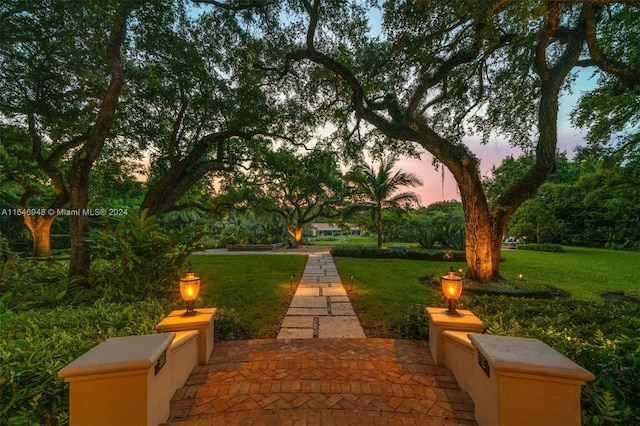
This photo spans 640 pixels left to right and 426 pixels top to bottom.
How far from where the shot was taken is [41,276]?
5875mm

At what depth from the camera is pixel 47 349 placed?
2.49 m

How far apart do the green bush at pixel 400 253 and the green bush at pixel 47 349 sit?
34.1 feet

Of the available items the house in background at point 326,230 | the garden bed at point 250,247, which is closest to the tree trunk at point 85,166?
the garden bed at point 250,247

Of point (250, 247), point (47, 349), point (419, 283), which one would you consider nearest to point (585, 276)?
point (419, 283)

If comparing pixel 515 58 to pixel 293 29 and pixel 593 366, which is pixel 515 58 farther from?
pixel 593 366

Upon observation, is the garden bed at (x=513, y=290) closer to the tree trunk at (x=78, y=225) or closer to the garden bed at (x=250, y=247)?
the tree trunk at (x=78, y=225)

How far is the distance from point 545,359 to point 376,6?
7.46m

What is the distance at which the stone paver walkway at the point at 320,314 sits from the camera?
13.7ft

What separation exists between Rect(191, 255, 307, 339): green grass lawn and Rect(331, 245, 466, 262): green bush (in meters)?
3.74

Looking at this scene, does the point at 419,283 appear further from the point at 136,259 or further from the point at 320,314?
the point at 136,259

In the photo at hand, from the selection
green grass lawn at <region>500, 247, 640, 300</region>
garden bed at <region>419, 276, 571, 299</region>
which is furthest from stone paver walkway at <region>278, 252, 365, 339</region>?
green grass lawn at <region>500, 247, 640, 300</region>

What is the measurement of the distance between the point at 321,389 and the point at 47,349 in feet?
9.11

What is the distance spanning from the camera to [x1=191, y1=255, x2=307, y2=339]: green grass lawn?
4473 millimetres

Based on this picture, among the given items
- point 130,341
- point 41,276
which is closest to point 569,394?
point 130,341
